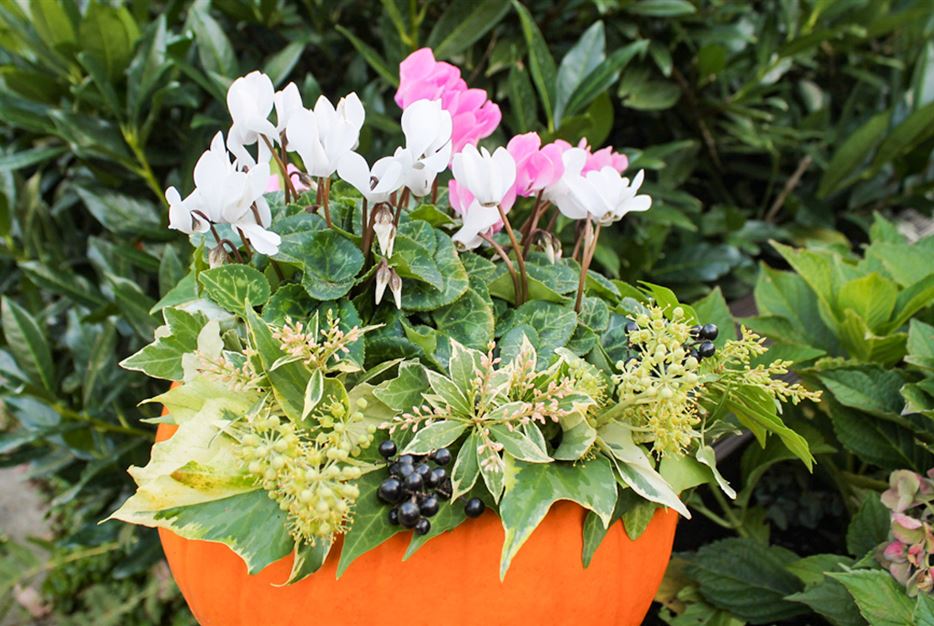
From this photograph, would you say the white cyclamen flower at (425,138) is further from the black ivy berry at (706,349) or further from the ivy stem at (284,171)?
the black ivy berry at (706,349)

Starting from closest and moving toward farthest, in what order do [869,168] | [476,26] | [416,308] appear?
1. [416,308]
2. [476,26]
3. [869,168]

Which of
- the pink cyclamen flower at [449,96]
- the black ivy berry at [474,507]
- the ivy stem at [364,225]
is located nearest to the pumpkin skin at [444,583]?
the black ivy berry at [474,507]

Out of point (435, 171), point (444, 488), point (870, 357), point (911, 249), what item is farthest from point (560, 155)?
point (911, 249)

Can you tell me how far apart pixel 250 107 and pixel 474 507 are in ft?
1.37

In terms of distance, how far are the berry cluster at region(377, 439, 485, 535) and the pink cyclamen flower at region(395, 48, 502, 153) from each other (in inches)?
12.7

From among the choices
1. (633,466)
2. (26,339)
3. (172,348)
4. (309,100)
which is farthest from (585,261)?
(26,339)

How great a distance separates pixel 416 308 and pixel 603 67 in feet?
2.29

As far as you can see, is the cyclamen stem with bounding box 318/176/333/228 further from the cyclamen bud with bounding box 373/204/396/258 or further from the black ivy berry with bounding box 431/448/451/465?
the black ivy berry with bounding box 431/448/451/465

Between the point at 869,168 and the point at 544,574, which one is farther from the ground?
the point at 544,574

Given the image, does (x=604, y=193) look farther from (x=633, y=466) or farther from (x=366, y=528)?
(x=366, y=528)

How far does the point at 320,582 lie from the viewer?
2.55 feet

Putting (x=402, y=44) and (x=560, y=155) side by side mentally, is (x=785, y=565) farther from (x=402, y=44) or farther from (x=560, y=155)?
(x=402, y=44)

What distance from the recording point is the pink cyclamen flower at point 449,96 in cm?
88

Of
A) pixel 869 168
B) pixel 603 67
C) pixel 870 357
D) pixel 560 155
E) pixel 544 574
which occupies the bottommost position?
pixel 869 168
